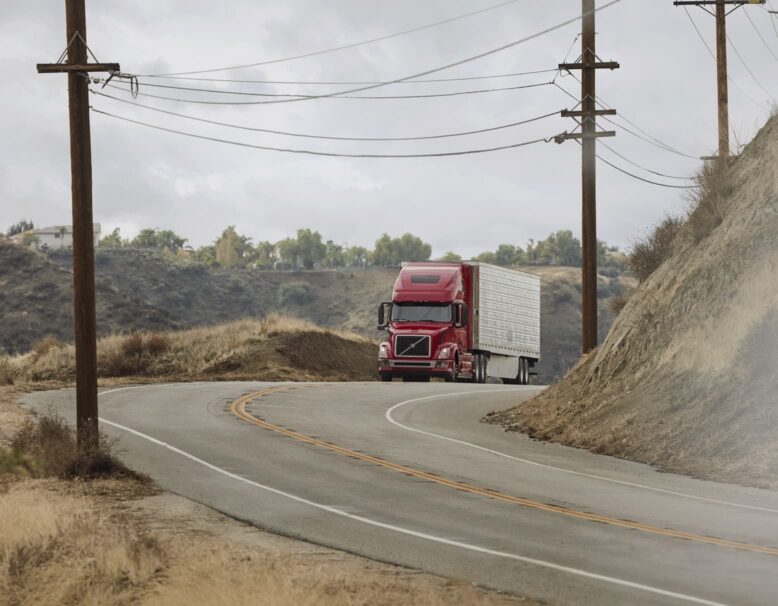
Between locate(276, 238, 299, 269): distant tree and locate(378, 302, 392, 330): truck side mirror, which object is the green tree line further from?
locate(378, 302, 392, 330): truck side mirror

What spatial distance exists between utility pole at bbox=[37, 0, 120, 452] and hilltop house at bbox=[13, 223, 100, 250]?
132179mm

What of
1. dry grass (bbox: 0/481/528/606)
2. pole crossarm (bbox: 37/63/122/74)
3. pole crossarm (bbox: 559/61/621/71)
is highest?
pole crossarm (bbox: 559/61/621/71)

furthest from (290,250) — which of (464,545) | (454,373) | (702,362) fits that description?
(464,545)

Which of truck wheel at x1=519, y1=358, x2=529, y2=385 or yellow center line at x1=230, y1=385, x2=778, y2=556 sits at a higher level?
yellow center line at x1=230, y1=385, x2=778, y2=556

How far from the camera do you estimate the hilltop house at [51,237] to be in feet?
500

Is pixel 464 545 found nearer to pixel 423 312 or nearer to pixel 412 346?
pixel 423 312

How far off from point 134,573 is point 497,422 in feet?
61.3

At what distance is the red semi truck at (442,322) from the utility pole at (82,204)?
2194 centimetres

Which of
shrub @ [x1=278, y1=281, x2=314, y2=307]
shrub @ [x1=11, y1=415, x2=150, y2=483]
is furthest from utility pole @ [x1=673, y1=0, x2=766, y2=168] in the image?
shrub @ [x1=278, y1=281, x2=314, y2=307]

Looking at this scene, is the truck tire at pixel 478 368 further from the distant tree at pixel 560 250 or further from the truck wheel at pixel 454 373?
the distant tree at pixel 560 250

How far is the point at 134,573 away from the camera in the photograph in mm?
12773

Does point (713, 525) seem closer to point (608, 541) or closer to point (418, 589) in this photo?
point (608, 541)

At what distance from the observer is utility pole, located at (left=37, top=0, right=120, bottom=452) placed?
21.9 metres

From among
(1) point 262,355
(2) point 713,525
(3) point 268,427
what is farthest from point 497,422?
(1) point 262,355
